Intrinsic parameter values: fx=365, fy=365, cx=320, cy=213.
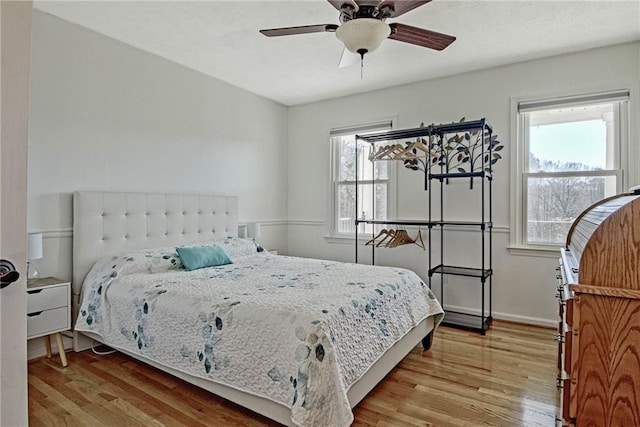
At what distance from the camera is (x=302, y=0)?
2566 mm

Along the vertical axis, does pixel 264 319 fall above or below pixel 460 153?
below

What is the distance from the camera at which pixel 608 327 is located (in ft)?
4.10

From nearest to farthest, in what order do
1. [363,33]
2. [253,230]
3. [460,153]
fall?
[363,33] → [460,153] → [253,230]

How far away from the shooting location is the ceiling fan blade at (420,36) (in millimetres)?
2148

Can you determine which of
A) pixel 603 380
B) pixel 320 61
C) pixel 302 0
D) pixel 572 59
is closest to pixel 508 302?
pixel 572 59

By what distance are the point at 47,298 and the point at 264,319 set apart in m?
1.70

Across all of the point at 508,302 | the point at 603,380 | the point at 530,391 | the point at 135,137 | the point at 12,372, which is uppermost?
the point at 135,137

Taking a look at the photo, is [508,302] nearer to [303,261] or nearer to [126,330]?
[303,261]

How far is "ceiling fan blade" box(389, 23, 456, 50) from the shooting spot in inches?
84.6

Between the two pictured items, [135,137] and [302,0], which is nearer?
[302,0]

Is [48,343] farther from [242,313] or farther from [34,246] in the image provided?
[242,313]

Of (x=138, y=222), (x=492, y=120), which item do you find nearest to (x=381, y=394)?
(x=138, y=222)

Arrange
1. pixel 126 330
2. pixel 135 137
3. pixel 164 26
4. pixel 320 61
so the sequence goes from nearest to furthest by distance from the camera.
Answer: pixel 126 330, pixel 164 26, pixel 135 137, pixel 320 61

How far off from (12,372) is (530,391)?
267 cm
